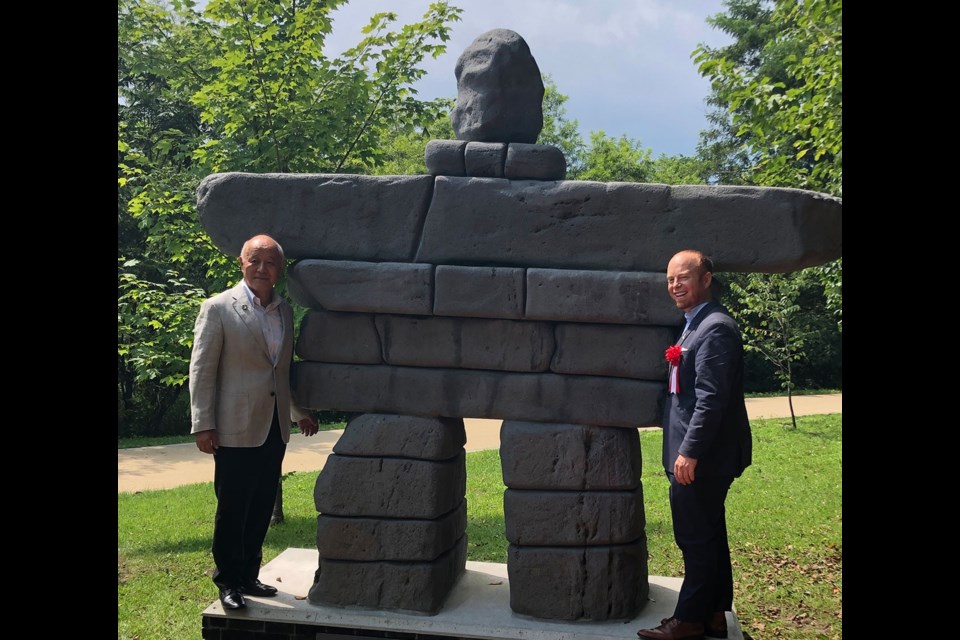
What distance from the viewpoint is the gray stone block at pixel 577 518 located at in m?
4.30

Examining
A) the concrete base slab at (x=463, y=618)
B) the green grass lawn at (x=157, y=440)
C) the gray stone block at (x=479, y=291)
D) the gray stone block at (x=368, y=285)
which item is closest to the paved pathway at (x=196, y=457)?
the green grass lawn at (x=157, y=440)

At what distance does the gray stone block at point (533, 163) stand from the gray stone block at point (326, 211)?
499 millimetres

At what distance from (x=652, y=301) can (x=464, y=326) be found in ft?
3.60

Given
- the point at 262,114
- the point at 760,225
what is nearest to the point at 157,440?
the point at 262,114

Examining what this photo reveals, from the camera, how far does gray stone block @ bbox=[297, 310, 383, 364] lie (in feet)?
15.0

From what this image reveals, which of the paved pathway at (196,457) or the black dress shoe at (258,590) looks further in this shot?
the paved pathway at (196,457)

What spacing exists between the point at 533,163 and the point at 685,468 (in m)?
1.93

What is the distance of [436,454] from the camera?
448cm

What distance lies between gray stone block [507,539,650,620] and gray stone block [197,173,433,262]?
1.97 metres

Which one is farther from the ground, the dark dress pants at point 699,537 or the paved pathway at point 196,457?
the dark dress pants at point 699,537

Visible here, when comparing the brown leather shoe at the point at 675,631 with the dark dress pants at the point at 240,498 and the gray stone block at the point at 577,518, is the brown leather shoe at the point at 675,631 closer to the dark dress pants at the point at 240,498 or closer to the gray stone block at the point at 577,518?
the gray stone block at the point at 577,518

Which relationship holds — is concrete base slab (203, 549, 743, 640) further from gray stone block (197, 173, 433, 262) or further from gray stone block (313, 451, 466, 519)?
gray stone block (197, 173, 433, 262)

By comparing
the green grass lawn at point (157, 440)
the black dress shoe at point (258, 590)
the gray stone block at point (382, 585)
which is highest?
the gray stone block at point (382, 585)

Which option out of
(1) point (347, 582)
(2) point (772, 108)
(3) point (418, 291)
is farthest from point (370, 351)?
(2) point (772, 108)
